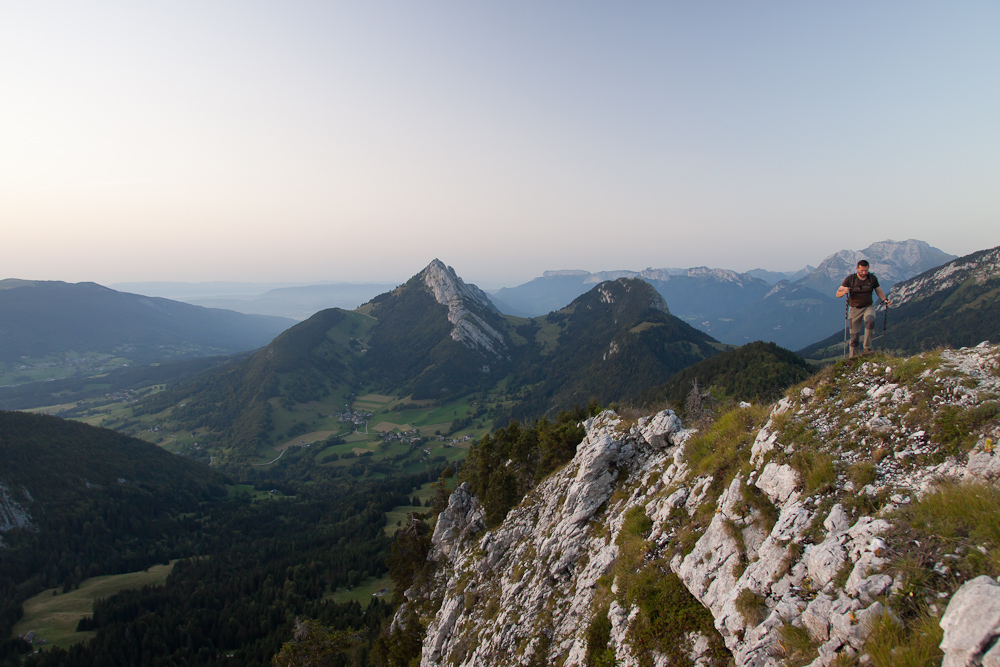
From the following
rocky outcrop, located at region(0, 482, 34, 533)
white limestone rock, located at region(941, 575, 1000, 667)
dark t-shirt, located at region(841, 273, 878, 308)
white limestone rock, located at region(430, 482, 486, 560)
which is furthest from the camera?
rocky outcrop, located at region(0, 482, 34, 533)

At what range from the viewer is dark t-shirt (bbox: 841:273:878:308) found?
15172 mm

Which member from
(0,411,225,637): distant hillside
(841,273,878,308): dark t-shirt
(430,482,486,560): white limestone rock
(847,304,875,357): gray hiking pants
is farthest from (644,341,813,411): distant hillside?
(0,411,225,637): distant hillside

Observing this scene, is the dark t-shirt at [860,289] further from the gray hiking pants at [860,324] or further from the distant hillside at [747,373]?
the distant hillside at [747,373]

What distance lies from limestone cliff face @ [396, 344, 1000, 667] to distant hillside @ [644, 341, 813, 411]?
88690 mm

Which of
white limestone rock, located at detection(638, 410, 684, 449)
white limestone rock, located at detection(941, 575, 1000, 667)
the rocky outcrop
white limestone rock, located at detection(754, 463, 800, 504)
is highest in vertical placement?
white limestone rock, located at detection(941, 575, 1000, 667)

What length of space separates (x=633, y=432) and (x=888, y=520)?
1765 cm

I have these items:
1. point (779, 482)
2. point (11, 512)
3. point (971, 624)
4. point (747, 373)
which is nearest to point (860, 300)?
point (779, 482)

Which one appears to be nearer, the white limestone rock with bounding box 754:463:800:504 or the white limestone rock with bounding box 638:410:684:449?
the white limestone rock with bounding box 754:463:800:504

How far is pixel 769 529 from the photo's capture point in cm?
1117

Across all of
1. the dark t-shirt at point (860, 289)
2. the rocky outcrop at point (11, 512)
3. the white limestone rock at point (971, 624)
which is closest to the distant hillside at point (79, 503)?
the rocky outcrop at point (11, 512)

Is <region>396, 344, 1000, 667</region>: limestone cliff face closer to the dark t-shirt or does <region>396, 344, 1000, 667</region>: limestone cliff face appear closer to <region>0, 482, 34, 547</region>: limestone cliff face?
the dark t-shirt

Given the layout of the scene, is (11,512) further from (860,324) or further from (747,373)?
(747,373)

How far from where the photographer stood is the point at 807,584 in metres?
8.82

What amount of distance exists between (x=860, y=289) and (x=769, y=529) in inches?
401
